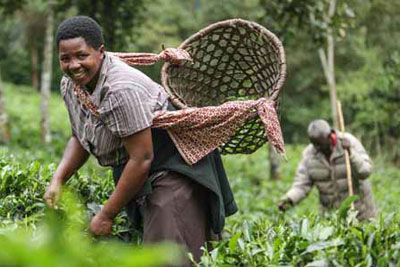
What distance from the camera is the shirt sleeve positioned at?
3238 mm

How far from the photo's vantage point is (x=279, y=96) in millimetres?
3859

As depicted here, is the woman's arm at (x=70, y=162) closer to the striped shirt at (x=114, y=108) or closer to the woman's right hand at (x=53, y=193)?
the woman's right hand at (x=53, y=193)

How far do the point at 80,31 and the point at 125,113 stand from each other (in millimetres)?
436

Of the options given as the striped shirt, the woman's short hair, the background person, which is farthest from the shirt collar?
the background person


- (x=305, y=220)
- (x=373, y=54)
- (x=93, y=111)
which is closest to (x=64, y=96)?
(x=93, y=111)

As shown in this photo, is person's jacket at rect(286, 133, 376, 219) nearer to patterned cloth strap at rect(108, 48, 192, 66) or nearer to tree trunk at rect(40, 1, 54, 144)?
patterned cloth strap at rect(108, 48, 192, 66)

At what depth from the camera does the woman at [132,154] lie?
10.6 feet

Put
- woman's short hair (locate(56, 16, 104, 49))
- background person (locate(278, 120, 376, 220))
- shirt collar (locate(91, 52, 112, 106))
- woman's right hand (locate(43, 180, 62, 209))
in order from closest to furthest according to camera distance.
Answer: woman's short hair (locate(56, 16, 104, 49)) → shirt collar (locate(91, 52, 112, 106)) → woman's right hand (locate(43, 180, 62, 209)) → background person (locate(278, 120, 376, 220))

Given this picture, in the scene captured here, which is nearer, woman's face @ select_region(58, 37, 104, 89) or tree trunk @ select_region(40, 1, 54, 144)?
woman's face @ select_region(58, 37, 104, 89)

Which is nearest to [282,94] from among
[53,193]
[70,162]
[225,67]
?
[225,67]

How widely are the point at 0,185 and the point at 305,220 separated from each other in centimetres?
181

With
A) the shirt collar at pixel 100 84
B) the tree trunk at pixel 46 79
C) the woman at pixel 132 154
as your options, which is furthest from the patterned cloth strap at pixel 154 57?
the tree trunk at pixel 46 79

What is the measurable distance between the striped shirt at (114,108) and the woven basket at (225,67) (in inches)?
24.2

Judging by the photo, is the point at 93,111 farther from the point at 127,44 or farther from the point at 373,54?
the point at 373,54
